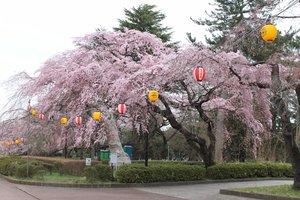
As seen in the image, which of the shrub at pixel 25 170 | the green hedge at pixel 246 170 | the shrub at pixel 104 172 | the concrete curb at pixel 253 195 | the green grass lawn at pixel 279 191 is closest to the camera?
the concrete curb at pixel 253 195

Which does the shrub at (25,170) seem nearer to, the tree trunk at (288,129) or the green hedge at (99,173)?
the green hedge at (99,173)

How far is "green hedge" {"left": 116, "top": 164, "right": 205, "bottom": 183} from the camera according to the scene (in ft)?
53.8

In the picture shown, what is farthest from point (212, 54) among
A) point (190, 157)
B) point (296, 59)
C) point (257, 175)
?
point (190, 157)

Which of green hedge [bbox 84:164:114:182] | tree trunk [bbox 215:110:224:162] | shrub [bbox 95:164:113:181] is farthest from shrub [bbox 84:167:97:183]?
tree trunk [bbox 215:110:224:162]

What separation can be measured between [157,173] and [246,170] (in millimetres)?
5613

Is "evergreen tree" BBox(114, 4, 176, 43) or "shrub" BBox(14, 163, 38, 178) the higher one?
"evergreen tree" BBox(114, 4, 176, 43)

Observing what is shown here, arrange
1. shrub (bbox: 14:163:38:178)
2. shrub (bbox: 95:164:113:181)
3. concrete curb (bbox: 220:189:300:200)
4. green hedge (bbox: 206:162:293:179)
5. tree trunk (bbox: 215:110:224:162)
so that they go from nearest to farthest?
concrete curb (bbox: 220:189:300:200) → shrub (bbox: 95:164:113:181) → shrub (bbox: 14:163:38:178) → green hedge (bbox: 206:162:293:179) → tree trunk (bbox: 215:110:224:162)

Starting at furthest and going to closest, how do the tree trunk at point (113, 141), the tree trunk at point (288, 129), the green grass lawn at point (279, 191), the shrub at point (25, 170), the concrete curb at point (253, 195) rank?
1. the tree trunk at point (113, 141)
2. the shrub at point (25, 170)
3. the tree trunk at point (288, 129)
4. the green grass lawn at point (279, 191)
5. the concrete curb at point (253, 195)

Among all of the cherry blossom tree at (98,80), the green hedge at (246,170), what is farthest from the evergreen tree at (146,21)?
the green hedge at (246,170)

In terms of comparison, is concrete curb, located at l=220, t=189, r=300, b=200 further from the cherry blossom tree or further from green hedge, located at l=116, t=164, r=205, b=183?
the cherry blossom tree

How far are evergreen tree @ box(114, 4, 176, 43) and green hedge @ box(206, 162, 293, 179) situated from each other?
11550mm

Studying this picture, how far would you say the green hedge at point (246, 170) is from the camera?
62.0 feet

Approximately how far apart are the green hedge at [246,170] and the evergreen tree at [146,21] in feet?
37.9

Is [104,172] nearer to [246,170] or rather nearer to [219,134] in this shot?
[246,170]
